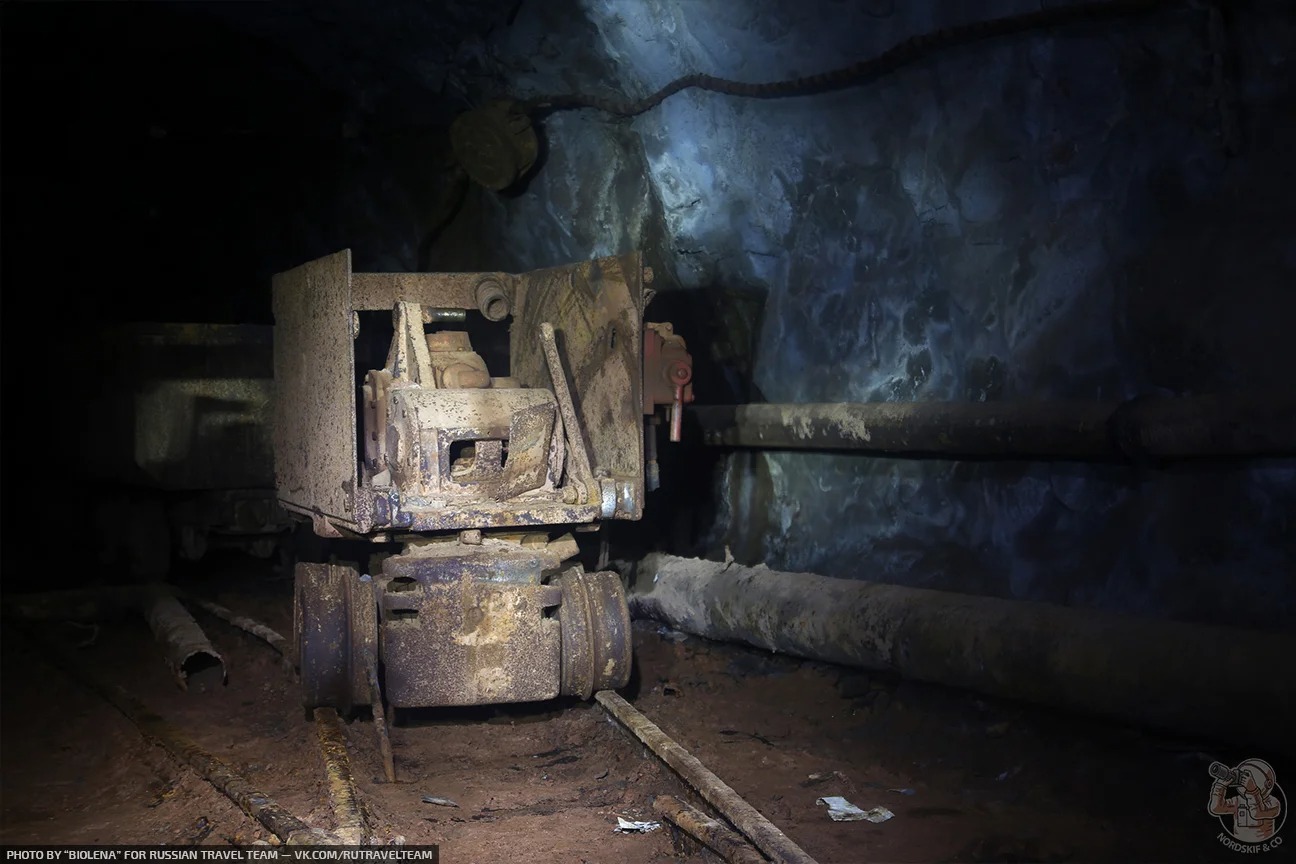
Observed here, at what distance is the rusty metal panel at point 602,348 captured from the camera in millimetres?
5281

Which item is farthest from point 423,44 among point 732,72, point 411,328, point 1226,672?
point 1226,672

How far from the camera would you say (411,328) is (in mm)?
5598

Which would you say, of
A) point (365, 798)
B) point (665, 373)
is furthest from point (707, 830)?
point (665, 373)

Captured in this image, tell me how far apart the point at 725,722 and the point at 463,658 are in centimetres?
120

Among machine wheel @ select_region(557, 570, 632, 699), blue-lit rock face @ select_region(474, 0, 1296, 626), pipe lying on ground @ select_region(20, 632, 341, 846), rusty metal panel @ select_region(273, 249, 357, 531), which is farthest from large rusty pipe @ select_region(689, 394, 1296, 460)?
pipe lying on ground @ select_region(20, 632, 341, 846)

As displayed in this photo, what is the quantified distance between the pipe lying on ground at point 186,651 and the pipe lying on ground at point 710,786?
6.94 ft

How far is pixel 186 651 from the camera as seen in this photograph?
5953 millimetres

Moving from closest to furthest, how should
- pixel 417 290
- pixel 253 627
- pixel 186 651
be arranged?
pixel 186 651 < pixel 417 290 < pixel 253 627

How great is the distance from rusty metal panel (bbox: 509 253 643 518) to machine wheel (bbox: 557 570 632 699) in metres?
0.35

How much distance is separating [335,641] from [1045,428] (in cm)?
294

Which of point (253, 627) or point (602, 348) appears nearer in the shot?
point (602, 348)

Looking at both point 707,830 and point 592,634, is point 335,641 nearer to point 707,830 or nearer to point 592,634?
point 592,634

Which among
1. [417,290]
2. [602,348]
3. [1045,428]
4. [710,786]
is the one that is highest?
[417,290]

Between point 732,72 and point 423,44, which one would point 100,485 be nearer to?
point 423,44
